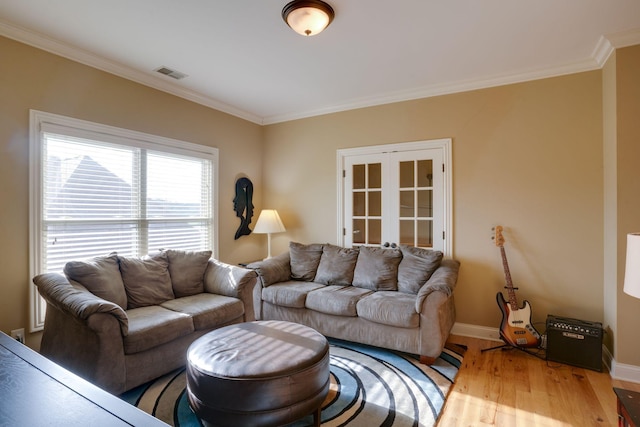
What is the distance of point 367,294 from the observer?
330 centimetres

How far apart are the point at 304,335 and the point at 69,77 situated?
2937mm

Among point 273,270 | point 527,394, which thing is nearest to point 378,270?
point 273,270

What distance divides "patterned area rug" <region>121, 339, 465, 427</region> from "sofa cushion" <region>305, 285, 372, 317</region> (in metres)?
0.39

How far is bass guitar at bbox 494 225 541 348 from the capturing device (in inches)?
119

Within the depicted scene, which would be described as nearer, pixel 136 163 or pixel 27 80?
pixel 27 80

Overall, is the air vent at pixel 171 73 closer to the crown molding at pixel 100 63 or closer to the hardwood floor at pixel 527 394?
the crown molding at pixel 100 63

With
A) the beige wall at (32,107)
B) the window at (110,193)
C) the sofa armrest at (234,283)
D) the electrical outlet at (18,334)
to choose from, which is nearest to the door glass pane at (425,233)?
the sofa armrest at (234,283)

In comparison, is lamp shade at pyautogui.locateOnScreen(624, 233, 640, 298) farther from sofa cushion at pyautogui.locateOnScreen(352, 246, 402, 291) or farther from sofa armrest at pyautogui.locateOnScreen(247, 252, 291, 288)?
sofa armrest at pyautogui.locateOnScreen(247, 252, 291, 288)

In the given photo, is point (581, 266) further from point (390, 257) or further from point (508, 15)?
point (508, 15)

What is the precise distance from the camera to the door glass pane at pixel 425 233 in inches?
148

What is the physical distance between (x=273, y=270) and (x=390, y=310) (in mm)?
1449

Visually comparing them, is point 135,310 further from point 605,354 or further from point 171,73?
point 605,354

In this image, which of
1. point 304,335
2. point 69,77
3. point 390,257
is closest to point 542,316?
point 390,257

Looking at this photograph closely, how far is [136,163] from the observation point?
11.2ft
